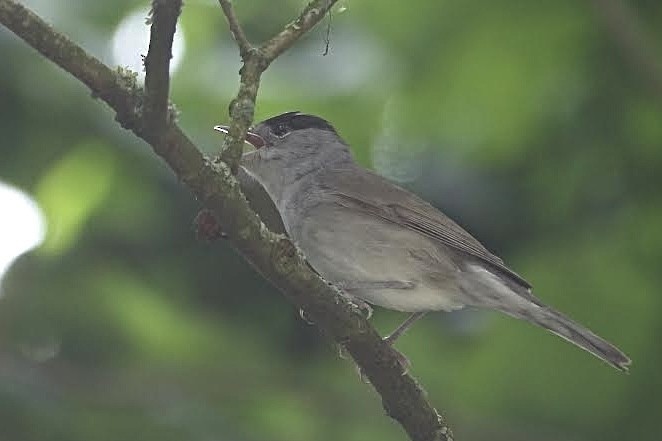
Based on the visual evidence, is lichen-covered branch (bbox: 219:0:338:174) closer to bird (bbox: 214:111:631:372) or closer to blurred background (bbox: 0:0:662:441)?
bird (bbox: 214:111:631:372)

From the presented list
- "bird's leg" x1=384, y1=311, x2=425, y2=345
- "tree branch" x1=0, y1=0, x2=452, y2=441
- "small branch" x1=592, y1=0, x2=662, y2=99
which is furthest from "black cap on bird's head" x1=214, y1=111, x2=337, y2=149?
"tree branch" x1=0, y1=0, x2=452, y2=441

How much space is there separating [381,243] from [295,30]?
2.15 m

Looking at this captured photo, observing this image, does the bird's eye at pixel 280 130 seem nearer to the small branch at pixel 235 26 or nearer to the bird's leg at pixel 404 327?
the bird's leg at pixel 404 327

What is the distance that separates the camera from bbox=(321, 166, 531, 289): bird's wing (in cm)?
573

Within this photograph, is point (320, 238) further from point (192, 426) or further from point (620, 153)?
point (620, 153)

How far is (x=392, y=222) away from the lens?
5926 mm

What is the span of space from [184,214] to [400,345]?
1.49 m

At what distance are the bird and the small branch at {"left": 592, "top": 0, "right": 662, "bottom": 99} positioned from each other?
137cm

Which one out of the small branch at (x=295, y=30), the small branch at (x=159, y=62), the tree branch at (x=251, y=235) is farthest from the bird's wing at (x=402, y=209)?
the small branch at (x=159, y=62)

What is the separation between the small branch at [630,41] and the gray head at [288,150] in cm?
159

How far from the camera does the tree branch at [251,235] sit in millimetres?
3145

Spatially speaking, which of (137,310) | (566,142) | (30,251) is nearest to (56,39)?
(30,251)

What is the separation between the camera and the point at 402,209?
599 centimetres

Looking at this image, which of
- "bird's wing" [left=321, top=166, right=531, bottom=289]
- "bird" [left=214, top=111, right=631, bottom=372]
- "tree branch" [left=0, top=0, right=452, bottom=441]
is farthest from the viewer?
"bird's wing" [left=321, top=166, right=531, bottom=289]
